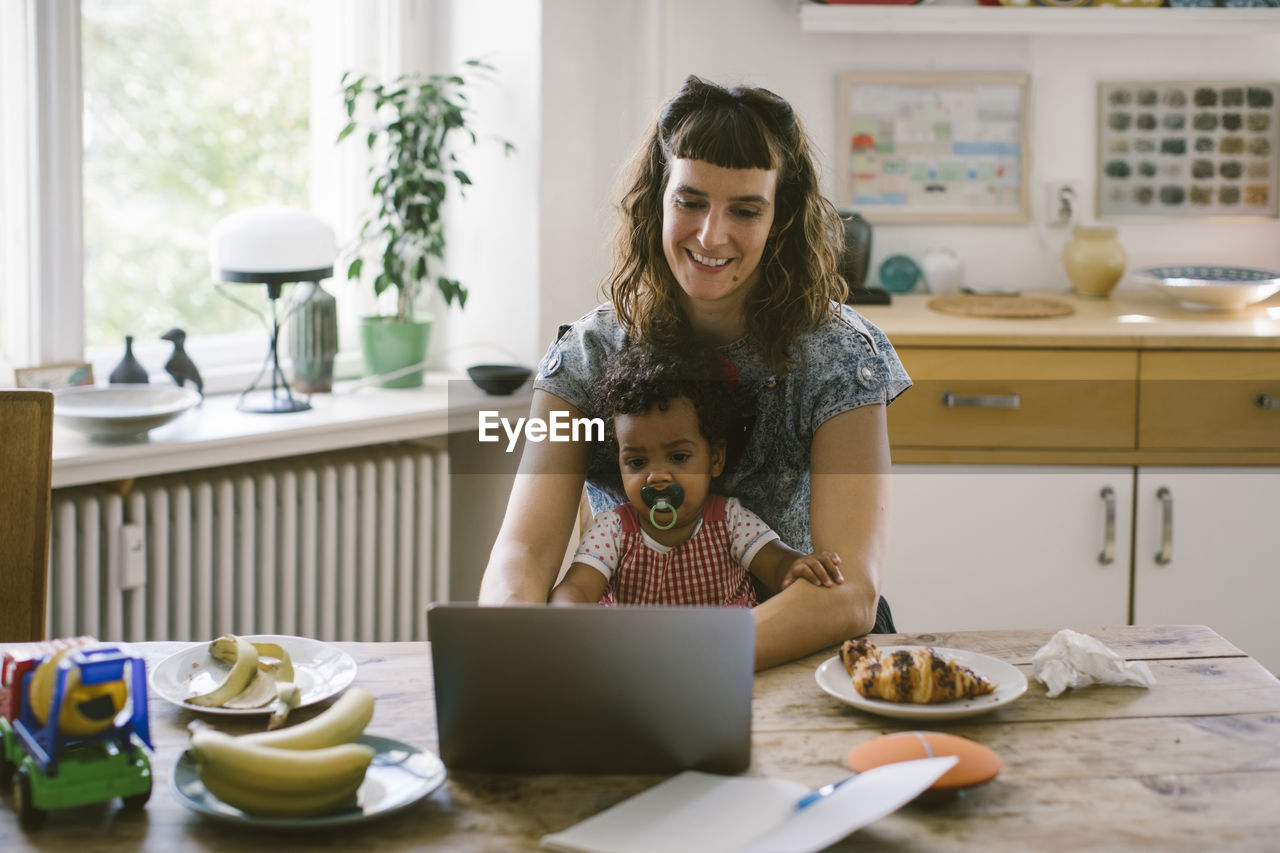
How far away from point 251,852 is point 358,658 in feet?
1.35

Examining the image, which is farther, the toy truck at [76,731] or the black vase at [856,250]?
the black vase at [856,250]

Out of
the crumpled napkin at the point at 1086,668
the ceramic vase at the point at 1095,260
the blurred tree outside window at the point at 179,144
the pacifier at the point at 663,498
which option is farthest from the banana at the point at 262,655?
the ceramic vase at the point at 1095,260

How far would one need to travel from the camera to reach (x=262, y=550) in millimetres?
2643

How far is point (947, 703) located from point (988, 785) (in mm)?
138

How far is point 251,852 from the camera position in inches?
38.3

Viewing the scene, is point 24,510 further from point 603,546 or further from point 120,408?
point 120,408

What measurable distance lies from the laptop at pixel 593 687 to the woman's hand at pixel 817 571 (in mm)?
418

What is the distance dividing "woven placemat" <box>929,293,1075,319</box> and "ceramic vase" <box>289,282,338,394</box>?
130cm

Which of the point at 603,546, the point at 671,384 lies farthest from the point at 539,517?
the point at 671,384

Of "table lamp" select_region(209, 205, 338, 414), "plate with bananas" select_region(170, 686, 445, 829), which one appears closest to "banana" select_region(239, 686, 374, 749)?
"plate with bananas" select_region(170, 686, 445, 829)

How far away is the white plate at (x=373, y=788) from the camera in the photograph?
995 mm

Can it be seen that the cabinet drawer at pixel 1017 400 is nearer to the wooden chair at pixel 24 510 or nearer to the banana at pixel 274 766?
the wooden chair at pixel 24 510

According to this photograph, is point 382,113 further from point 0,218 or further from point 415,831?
point 415,831

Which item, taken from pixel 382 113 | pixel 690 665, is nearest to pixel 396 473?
pixel 382 113
